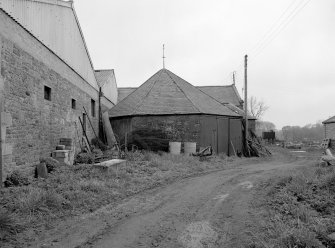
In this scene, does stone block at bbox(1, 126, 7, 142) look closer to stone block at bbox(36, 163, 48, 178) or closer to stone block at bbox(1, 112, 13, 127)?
stone block at bbox(1, 112, 13, 127)

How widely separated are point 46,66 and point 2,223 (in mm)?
7379

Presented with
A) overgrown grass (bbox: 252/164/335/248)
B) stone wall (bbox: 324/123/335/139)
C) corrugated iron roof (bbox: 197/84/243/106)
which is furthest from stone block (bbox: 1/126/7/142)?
stone wall (bbox: 324/123/335/139)

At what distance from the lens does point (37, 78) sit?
10664 mm

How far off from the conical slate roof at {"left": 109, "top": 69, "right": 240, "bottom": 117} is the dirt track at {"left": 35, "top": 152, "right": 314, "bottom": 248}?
11.3 m

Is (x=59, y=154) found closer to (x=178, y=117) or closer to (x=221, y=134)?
(x=178, y=117)

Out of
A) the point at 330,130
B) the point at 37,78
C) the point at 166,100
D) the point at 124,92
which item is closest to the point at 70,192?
the point at 37,78

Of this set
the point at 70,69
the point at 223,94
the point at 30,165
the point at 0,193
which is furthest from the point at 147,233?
the point at 223,94

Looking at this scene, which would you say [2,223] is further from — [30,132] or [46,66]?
[46,66]

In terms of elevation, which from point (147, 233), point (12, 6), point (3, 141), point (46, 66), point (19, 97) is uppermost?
point (12, 6)

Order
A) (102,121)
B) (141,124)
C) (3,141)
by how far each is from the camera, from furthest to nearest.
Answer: (102,121), (141,124), (3,141)

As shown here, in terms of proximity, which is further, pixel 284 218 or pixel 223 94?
pixel 223 94

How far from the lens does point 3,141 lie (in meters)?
8.34

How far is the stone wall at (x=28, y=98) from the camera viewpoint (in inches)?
337

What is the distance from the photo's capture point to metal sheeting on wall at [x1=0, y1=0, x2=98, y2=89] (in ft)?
31.1
